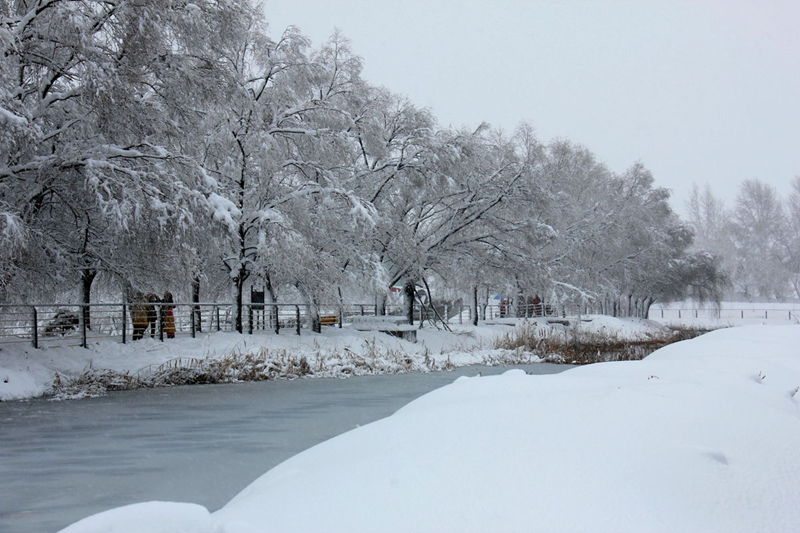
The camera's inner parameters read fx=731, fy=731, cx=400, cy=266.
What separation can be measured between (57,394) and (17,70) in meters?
7.00

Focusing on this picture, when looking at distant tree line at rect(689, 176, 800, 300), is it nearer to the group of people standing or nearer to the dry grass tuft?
the dry grass tuft

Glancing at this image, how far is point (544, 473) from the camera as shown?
170 inches

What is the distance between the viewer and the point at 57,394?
14.7m

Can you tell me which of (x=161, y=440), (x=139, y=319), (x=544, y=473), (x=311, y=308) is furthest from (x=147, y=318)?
(x=544, y=473)

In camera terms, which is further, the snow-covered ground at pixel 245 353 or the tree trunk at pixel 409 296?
the tree trunk at pixel 409 296

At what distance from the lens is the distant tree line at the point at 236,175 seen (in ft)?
47.3

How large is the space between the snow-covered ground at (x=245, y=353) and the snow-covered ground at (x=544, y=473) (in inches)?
447

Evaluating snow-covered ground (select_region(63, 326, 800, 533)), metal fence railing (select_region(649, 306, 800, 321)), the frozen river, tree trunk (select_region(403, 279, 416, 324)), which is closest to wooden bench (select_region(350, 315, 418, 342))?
tree trunk (select_region(403, 279, 416, 324))

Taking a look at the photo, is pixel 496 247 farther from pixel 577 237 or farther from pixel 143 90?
pixel 143 90

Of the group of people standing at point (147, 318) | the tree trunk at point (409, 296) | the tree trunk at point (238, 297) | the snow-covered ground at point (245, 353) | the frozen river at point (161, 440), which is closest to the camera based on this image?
the frozen river at point (161, 440)

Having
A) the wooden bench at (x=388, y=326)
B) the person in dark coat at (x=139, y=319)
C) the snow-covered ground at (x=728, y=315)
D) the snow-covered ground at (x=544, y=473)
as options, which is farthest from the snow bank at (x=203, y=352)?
the snow-covered ground at (x=728, y=315)

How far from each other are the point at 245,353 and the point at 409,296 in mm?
12354

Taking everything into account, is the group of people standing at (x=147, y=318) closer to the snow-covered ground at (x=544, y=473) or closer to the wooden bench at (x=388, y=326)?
the wooden bench at (x=388, y=326)

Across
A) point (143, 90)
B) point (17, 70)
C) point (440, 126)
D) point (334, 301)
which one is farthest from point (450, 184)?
point (17, 70)
